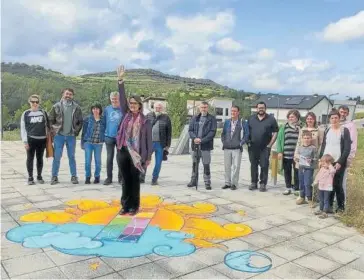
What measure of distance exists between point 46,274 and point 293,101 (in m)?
73.0

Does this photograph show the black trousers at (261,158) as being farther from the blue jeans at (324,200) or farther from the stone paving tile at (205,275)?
the stone paving tile at (205,275)

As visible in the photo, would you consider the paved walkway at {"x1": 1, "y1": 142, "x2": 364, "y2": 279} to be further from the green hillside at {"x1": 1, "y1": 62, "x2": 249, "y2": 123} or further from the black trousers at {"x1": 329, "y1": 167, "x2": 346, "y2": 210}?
the green hillside at {"x1": 1, "y1": 62, "x2": 249, "y2": 123}

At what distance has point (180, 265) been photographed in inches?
134

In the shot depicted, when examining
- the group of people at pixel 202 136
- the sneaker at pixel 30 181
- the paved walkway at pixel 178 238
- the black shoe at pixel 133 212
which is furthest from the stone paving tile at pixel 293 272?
the sneaker at pixel 30 181

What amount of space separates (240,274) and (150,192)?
3254mm

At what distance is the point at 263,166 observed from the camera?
6.73 metres

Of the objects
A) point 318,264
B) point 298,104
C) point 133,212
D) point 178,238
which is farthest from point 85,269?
point 298,104

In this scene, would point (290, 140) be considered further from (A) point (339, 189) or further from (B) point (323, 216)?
(B) point (323, 216)

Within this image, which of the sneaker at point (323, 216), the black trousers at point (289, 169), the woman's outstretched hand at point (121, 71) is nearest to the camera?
the woman's outstretched hand at point (121, 71)

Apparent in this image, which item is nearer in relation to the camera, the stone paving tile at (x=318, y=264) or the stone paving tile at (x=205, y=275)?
the stone paving tile at (x=205, y=275)

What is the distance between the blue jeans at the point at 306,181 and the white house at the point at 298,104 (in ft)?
197

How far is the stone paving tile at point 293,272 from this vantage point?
3283mm

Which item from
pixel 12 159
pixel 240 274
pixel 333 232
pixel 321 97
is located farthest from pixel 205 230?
pixel 321 97

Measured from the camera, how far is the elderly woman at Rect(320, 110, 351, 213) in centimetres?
522
